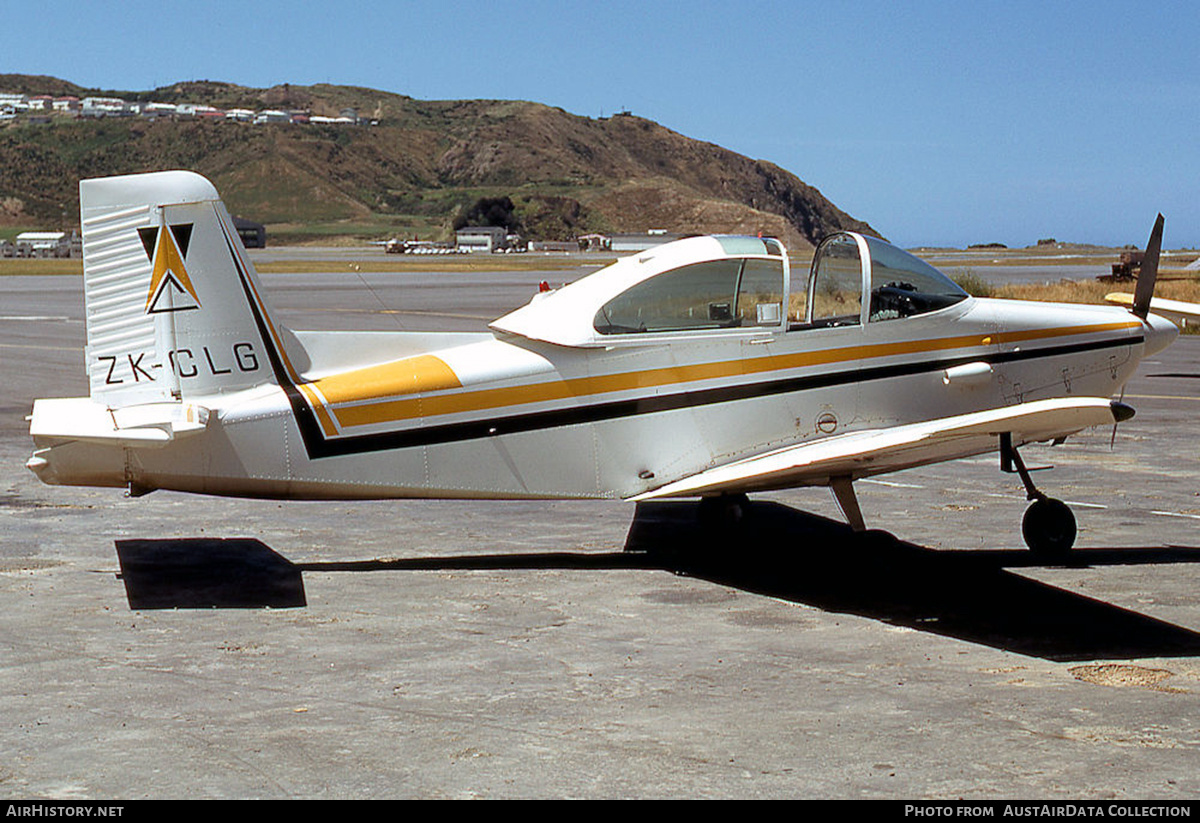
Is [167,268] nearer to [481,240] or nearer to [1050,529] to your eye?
[1050,529]

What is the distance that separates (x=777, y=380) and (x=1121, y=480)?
5.99 m

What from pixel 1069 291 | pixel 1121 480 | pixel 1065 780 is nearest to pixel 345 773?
pixel 1065 780

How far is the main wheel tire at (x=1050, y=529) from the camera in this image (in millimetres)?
10508

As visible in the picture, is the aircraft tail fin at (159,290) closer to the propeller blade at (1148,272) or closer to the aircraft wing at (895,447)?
the aircraft wing at (895,447)

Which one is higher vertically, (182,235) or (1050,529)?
(182,235)

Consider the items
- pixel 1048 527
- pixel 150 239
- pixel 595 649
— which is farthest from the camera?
pixel 1048 527

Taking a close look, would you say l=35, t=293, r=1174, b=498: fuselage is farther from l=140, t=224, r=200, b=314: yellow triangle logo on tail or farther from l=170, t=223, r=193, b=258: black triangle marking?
l=170, t=223, r=193, b=258: black triangle marking

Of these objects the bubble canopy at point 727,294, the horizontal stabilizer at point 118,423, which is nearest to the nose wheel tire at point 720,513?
the bubble canopy at point 727,294

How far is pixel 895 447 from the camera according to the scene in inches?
356

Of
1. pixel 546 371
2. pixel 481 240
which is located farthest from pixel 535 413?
pixel 481 240

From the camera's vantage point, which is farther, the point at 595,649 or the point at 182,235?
the point at 182,235

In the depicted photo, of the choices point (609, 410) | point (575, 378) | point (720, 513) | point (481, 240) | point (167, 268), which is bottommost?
point (481, 240)

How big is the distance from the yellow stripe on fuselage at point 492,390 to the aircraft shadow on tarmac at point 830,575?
1.31 meters

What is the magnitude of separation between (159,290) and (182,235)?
418 millimetres
